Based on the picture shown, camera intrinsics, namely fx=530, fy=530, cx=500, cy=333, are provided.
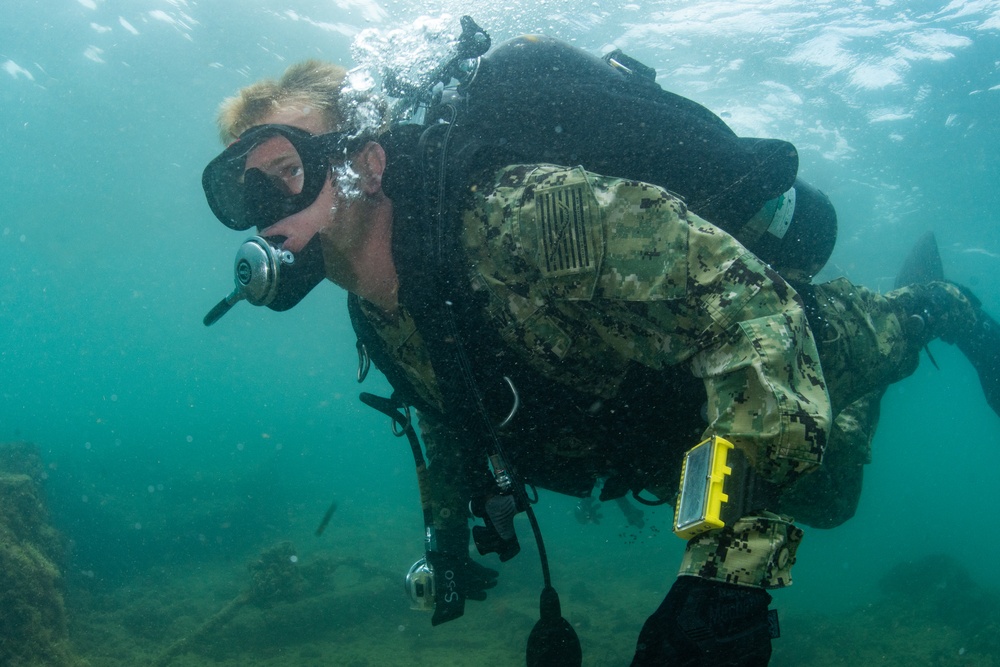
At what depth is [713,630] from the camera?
4.82ft

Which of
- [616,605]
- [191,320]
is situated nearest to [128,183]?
[616,605]

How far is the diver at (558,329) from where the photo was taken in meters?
1.56

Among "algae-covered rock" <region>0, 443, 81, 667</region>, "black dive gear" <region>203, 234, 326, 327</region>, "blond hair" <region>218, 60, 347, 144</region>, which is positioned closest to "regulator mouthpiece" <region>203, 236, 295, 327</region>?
"black dive gear" <region>203, 234, 326, 327</region>

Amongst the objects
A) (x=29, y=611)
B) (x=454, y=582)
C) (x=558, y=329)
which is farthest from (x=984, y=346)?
(x=29, y=611)

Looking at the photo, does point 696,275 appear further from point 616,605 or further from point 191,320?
point 191,320

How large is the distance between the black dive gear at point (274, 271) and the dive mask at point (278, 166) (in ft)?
0.64

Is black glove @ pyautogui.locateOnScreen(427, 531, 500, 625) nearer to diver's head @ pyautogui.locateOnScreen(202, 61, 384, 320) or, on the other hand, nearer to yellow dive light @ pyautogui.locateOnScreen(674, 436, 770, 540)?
diver's head @ pyautogui.locateOnScreen(202, 61, 384, 320)

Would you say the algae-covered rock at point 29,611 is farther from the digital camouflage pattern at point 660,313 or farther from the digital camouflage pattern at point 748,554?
the digital camouflage pattern at point 748,554

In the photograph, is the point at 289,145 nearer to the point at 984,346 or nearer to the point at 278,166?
the point at 278,166

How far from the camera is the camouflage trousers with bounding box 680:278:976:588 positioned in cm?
362

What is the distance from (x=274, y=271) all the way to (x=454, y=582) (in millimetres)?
2268

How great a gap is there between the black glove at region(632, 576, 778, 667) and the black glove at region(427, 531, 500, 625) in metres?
2.04

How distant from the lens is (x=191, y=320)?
12688 cm

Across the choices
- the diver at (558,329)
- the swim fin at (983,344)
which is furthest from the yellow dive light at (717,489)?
the swim fin at (983,344)
